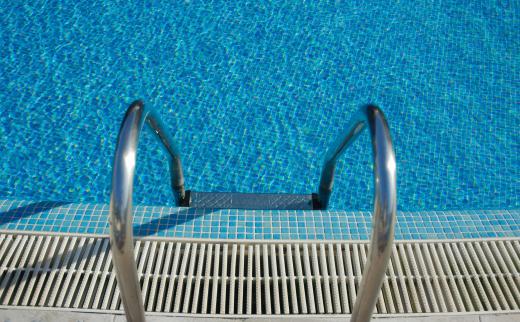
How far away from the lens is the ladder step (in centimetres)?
337

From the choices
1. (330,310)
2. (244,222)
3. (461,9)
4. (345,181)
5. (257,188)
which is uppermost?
(461,9)

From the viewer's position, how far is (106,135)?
438 cm

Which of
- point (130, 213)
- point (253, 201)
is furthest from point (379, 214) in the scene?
point (253, 201)

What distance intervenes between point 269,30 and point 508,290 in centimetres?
362

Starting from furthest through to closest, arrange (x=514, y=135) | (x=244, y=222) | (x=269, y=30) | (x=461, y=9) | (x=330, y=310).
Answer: (x=461, y=9), (x=269, y=30), (x=514, y=135), (x=244, y=222), (x=330, y=310)

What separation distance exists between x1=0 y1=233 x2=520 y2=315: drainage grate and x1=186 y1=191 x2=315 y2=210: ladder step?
1.67ft

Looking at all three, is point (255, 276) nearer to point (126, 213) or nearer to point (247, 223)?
point (247, 223)

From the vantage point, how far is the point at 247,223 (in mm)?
3031

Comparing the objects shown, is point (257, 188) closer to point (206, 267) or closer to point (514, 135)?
point (206, 267)

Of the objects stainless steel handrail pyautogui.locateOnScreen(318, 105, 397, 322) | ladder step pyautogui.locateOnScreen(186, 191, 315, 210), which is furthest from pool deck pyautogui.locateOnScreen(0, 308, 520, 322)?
ladder step pyautogui.locateOnScreen(186, 191, 315, 210)

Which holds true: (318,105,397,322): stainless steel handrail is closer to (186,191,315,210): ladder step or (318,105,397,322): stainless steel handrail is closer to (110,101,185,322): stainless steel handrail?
(110,101,185,322): stainless steel handrail

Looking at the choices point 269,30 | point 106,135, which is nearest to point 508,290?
point 106,135

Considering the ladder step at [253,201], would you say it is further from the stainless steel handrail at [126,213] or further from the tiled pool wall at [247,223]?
the stainless steel handrail at [126,213]

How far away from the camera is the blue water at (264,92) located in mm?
4172
